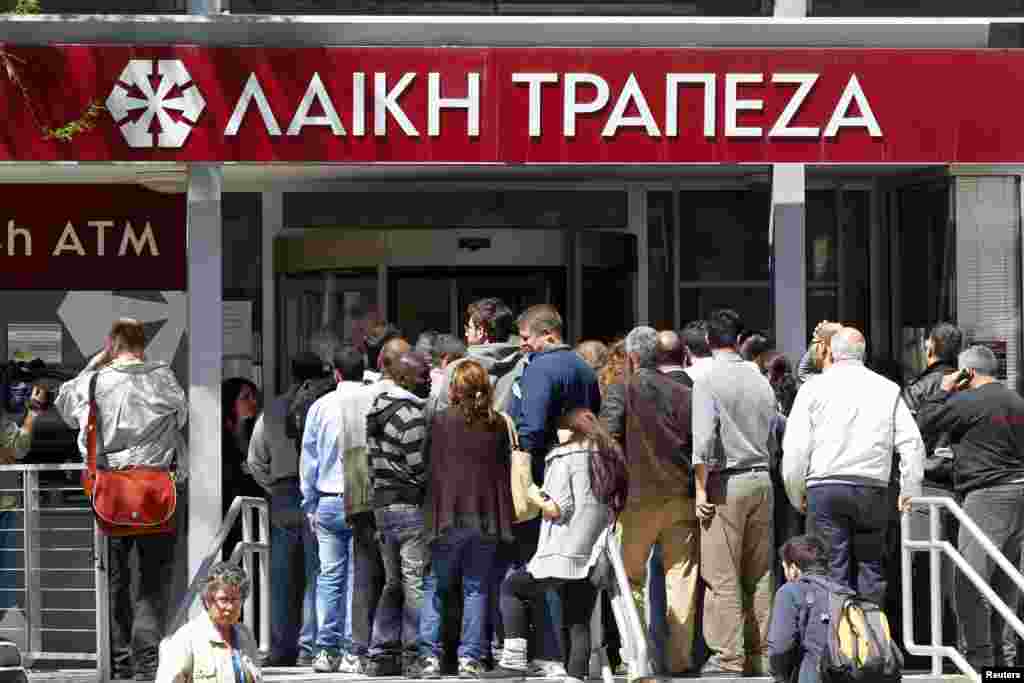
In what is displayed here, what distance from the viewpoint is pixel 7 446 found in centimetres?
1259

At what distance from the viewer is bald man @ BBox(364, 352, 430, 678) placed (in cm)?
995

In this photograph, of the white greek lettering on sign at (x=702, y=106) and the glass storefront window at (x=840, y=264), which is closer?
the white greek lettering on sign at (x=702, y=106)

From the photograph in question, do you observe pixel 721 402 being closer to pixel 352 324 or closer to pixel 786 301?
pixel 786 301

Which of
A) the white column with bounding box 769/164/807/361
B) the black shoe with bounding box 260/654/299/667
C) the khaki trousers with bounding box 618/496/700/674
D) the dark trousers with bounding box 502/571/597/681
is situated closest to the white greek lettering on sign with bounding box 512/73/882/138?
the white column with bounding box 769/164/807/361

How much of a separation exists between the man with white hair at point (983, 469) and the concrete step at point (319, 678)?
0.37 metres

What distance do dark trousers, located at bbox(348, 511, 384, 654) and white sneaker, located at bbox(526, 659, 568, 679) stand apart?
2.92 feet

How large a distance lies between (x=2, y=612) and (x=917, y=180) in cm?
778

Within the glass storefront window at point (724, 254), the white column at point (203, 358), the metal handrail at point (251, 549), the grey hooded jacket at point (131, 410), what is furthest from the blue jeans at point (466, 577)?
the glass storefront window at point (724, 254)

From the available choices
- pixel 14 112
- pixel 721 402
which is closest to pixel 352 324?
pixel 14 112

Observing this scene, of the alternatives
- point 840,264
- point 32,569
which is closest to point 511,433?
point 32,569

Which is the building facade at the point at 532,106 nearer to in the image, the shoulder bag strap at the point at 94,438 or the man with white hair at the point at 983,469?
the shoulder bag strap at the point at 94,438

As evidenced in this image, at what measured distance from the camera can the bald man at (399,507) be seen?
9953 mm

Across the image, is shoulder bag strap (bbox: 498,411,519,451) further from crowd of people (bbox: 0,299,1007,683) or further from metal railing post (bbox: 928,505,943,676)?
metal railing post (bbox: 928,505,943,676)

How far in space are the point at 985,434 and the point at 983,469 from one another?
199 millimetres
